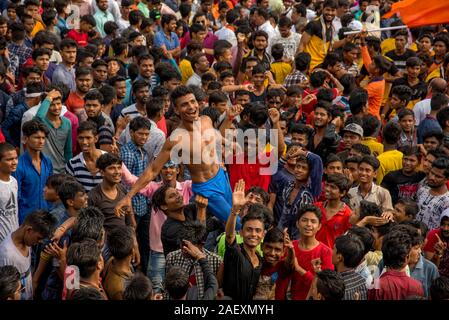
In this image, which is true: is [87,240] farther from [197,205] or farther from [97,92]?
[97,92]

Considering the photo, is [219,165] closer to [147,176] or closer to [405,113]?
[147,176]

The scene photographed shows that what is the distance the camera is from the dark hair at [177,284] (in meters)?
5.42

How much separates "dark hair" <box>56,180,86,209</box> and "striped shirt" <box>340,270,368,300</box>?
210 centimetres

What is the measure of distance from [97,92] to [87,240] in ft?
11.0

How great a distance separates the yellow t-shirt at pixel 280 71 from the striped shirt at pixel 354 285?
593 cm

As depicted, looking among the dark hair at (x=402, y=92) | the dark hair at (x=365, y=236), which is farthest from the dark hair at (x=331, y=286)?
the dark hair at (x=402, y=92)

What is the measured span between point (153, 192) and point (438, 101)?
3600 mm

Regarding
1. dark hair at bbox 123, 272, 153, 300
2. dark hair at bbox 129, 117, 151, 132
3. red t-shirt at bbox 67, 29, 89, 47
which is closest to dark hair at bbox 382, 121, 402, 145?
dark hair at bbox 129, 117, 151, 132

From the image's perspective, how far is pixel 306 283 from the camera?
6.01 metres

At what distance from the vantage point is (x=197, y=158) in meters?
7.53

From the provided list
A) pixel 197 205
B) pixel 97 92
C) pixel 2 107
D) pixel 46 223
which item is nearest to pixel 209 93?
pixel 97 92

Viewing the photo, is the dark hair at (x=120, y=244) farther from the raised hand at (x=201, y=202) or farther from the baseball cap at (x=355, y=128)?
the baseball cap at (x=355, y=128)

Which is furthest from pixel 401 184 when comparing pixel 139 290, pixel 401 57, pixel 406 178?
pixel 401 57

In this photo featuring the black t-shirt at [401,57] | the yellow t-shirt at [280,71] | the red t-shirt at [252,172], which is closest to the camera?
the red t-shirt at [252,172]
